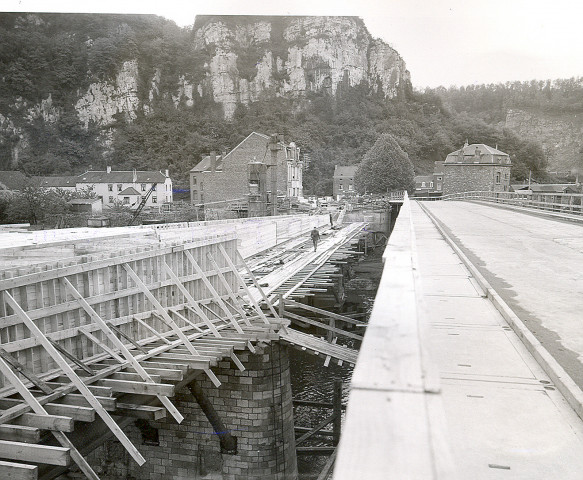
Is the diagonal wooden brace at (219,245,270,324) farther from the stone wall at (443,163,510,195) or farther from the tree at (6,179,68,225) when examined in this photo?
the stone wall at (443,163,510,195)

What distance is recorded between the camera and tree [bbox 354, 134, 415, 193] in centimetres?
7638

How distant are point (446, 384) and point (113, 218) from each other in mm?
61490

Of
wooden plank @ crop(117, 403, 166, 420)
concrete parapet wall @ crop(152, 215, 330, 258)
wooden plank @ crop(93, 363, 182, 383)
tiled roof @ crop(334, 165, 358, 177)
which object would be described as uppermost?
tiled roof @ crop(334, 165, 358, 177)

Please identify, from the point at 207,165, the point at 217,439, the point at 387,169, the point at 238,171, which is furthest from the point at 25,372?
the point at 387,169

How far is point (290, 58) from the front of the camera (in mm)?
135125

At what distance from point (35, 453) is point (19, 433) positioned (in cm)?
53

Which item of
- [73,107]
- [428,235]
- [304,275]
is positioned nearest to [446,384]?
[428,235]

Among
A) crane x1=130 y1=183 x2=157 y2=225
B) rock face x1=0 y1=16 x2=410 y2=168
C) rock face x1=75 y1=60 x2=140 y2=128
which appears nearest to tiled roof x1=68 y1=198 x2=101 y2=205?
crane x1=130 y1=183 x2=157 y2=225

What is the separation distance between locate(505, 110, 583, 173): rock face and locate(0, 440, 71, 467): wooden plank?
121586mm

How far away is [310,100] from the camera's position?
131m

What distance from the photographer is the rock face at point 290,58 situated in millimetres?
130500

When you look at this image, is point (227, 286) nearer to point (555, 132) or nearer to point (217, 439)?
point (217, 439)

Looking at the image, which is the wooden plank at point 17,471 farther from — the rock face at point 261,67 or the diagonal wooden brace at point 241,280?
the rock face at point 261,67

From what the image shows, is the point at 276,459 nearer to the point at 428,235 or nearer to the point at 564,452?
the point at 428,235
